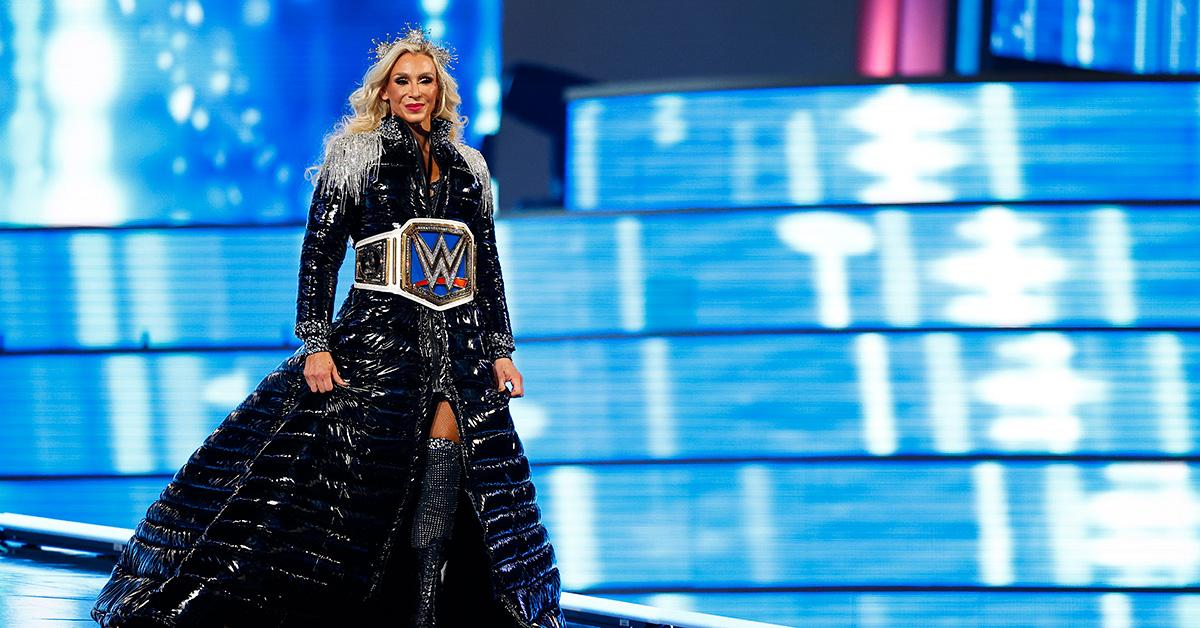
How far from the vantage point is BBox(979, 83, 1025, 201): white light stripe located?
4.89 meters

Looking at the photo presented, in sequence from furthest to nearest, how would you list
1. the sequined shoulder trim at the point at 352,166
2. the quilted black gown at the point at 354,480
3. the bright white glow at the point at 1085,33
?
the bright white glow at the point at 1085,33 → the sequined shoulder trim at the point at 352,166 → the quilted black gown at the point at 354,480

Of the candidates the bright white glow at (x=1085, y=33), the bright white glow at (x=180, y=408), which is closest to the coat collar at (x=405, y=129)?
the bright white glow at (x=180, y=408)

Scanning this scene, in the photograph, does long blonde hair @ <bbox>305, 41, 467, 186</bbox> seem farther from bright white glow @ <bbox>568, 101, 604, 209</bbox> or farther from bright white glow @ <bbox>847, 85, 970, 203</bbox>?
bright white glow @ <bbox>847, 85, 970, 203</bbox>

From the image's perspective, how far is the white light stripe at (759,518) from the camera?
4887 millimetres

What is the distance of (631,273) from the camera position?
4941 millimetres

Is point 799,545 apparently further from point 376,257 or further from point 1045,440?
point 376,257

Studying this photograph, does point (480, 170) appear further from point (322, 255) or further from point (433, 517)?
point (433, 517)

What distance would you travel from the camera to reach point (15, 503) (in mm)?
5066

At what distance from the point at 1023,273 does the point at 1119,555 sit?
1.20 meters

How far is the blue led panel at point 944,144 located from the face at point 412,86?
242cm

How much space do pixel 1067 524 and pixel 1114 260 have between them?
3.57 feet

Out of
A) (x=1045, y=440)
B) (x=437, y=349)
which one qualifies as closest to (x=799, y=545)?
(x=1045, y=440)

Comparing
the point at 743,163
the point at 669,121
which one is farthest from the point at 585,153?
the point at 743,163

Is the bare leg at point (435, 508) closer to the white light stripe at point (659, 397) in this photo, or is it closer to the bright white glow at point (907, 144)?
the white light stripe at point (659, 397)
